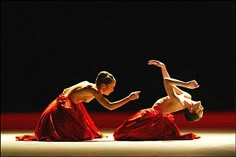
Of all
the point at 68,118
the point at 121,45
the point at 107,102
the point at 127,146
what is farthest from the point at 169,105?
the point at 121,45

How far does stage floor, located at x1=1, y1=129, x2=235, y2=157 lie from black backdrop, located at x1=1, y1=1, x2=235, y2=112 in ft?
10.5

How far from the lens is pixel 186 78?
8039mm

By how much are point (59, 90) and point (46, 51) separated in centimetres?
63

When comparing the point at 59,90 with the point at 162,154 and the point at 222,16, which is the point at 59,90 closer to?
the point at 222,16

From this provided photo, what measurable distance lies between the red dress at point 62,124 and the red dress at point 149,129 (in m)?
0.31

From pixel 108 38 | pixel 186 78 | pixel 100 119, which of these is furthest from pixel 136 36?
pixel 100 119

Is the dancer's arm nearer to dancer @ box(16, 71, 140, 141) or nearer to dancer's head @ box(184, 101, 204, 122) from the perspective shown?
dancer @ box(16, 71, 140, 141)

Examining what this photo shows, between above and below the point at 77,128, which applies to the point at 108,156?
below

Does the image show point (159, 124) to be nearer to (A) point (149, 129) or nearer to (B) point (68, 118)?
(A) point (149, 129)

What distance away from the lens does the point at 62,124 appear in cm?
452

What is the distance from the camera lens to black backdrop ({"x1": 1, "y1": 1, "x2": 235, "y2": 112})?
7.83m

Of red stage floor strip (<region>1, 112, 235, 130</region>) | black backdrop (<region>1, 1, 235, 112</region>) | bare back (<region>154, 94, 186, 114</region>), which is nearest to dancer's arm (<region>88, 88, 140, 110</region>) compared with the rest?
bare back (<region>154, 94, 186, 114</region>)

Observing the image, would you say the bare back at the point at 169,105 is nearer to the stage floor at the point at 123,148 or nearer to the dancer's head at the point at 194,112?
the dancer's head at the point at 194,112

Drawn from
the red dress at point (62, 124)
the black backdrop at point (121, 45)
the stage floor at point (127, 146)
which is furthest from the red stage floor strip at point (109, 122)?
the red dress at point (62, 124)
